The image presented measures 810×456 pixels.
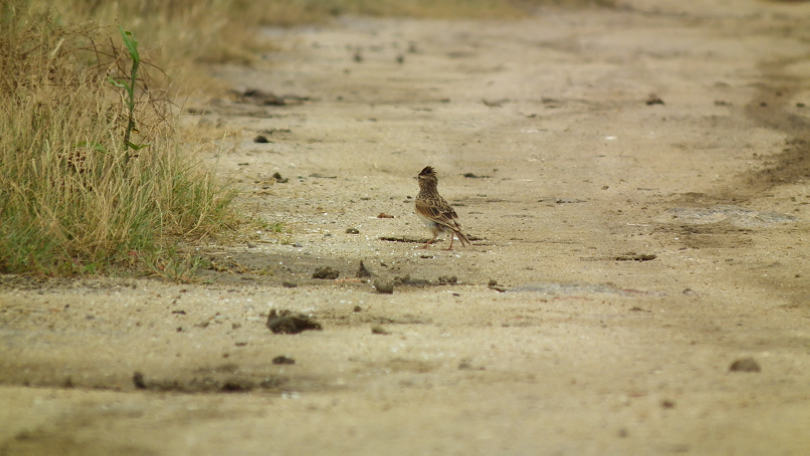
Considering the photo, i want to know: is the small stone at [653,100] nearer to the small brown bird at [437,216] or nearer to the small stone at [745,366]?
the small brown bird at [437,216]

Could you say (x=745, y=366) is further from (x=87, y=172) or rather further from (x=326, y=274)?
(x=87, y=172)

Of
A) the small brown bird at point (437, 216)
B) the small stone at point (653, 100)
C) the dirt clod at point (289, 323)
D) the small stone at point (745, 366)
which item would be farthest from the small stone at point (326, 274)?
the small stone at point (653, 100)

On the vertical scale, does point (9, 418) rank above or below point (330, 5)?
below

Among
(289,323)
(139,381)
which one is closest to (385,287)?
(289,323)

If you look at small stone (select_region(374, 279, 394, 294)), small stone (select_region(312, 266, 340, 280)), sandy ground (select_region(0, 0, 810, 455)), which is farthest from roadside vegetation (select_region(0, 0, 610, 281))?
small stone (select_region(374, 279, 394, 294))

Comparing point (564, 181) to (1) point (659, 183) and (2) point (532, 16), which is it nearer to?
(1) point (659, 183)

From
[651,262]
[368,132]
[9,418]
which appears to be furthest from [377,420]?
[368,132]

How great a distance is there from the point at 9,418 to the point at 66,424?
25 centimetres

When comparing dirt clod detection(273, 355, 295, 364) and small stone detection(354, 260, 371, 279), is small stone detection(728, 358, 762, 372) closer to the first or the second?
dirt clod detection(273, 355, 295, 364)

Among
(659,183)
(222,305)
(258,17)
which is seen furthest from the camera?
(258,17)

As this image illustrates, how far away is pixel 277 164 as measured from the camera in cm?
871

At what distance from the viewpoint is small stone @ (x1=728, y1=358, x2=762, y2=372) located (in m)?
3.90

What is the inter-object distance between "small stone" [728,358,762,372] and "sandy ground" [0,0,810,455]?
1 centimetres

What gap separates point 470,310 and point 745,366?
1.46m
